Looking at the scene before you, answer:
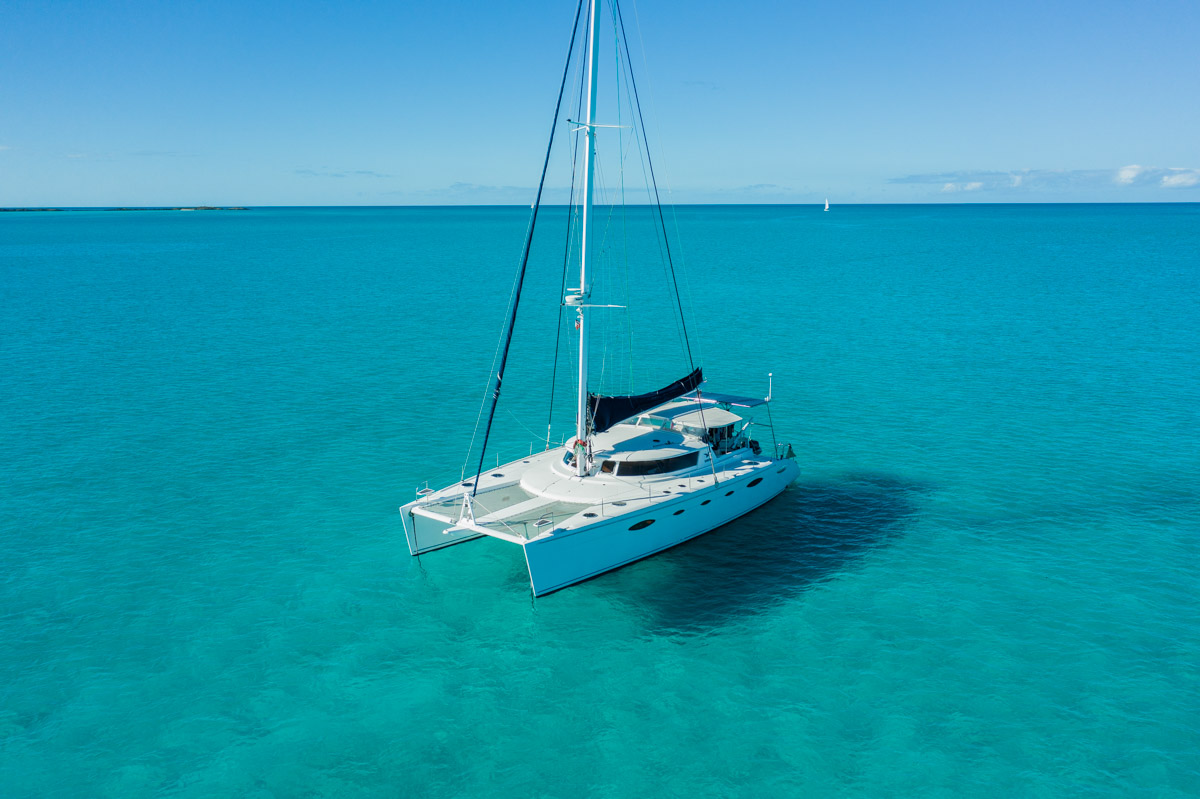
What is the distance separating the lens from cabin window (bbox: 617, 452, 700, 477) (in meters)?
23.1

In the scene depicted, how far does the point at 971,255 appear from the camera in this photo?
124m

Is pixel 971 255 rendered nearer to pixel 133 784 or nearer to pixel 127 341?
pixel 127 341

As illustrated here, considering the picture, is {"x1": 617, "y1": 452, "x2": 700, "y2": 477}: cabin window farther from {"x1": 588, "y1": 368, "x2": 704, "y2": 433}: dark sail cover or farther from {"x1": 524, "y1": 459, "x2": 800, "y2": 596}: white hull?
{"x1": 588, "y1": 368, "x2": 704, "y2": 433}: dark sail cover

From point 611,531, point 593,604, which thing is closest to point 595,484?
point 611,531

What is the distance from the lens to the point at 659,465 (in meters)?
23.5

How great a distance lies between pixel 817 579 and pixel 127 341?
177 ft

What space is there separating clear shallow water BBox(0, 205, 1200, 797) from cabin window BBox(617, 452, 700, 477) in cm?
278

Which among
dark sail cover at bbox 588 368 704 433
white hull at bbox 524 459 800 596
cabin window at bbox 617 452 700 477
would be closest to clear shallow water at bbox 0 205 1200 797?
white hull at bbox 524 459 800 596

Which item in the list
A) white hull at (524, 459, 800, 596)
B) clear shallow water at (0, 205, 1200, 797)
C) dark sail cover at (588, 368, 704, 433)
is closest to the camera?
clear shallow water at (0, 205, 1200, 797)

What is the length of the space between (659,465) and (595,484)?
2382 mm

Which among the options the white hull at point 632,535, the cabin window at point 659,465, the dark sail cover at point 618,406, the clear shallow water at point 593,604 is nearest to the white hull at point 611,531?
the white hull at point 632,535

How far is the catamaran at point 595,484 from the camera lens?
808 inches

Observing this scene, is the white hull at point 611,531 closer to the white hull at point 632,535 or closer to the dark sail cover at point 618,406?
the white hull at point 632,535

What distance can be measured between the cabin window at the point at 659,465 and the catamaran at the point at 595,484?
0.04m
